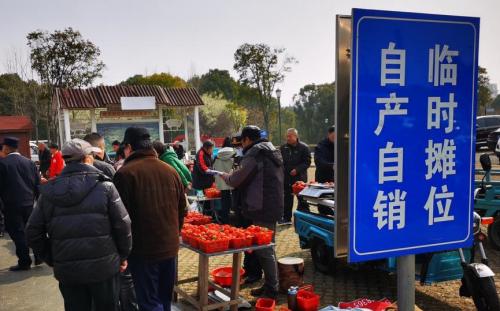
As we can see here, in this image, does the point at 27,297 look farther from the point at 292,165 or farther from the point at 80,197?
the point at 292,165

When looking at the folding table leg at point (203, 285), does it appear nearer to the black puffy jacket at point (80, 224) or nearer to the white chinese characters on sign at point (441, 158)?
the black puffy jacket at point (80, 224)

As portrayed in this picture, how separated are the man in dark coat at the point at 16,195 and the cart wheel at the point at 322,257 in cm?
429

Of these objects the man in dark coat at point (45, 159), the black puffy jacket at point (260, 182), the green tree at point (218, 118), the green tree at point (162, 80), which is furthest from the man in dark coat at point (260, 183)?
the green tree at point (218, 118)

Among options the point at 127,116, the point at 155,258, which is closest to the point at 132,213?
the point at 155,258

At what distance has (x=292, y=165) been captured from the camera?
29.0 ft

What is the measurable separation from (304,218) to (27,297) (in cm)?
373

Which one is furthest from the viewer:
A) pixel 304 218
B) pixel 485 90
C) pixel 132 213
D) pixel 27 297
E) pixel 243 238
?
pixel 485 90

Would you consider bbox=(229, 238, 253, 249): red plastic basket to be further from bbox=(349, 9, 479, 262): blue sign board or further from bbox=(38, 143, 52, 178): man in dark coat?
bbox=(38, 143, 52, 178): man in dark coat

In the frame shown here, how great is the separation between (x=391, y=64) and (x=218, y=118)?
38.3 meters

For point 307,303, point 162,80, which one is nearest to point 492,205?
point 307,303

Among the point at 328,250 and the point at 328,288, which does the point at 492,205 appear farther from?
the point at 328,288

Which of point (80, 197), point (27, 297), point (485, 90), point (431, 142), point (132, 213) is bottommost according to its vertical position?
point (27, 297)

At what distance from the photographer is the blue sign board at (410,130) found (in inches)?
63.9

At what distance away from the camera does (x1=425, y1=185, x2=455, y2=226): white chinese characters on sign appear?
176 cm
